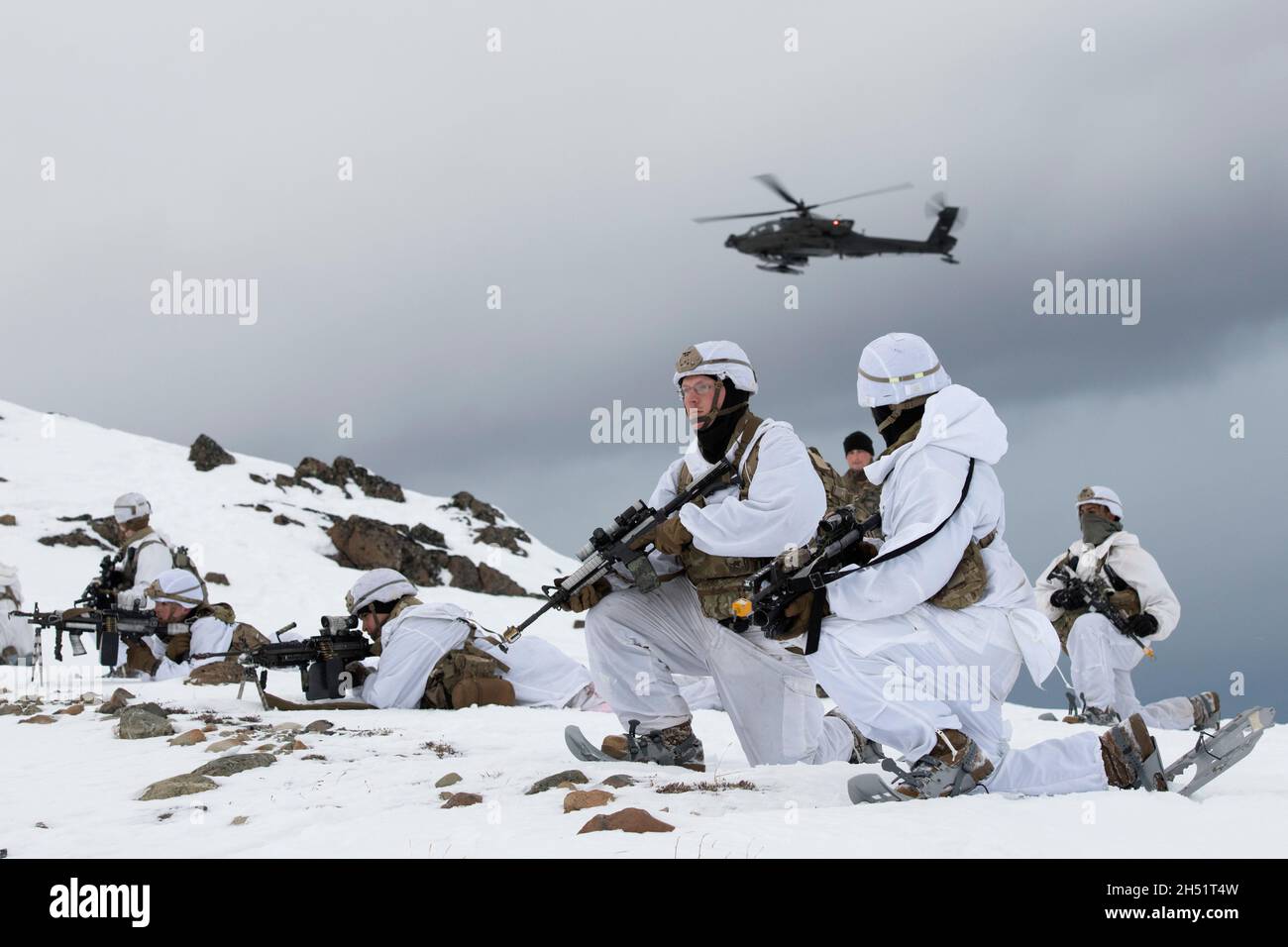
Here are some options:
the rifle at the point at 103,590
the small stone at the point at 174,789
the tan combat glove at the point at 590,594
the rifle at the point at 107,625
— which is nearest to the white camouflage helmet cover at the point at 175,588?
the rifle at the point at 107,625

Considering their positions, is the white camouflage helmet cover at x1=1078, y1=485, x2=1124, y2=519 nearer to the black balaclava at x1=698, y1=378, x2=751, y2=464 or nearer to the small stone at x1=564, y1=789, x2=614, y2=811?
the black balaclava at x1=698, y1=378, x2=751, y2=464

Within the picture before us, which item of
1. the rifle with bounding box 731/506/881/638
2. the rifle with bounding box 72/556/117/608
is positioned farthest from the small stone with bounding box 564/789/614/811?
the rifle with bounding box 72/556/117/608

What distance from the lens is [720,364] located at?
16.6ft

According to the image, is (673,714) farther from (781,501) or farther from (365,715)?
(365,715)

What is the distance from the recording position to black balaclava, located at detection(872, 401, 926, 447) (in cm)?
405

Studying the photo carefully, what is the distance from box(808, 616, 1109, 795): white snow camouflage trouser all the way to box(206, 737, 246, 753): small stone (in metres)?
3.12

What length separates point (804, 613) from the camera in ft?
13.1

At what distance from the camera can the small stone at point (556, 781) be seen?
4.16 m

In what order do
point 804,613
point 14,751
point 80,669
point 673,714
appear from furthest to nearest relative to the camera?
1. point 80,669
2. point 14,751
3. point 673,714
4. point 804,613

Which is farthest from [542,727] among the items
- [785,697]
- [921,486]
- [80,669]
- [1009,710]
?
[80,669]

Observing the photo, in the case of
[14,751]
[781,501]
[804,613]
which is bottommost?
[14,751]

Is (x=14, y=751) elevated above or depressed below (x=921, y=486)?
below

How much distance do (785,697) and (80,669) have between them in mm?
8074

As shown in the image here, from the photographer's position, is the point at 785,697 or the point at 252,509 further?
the point at 252,509
